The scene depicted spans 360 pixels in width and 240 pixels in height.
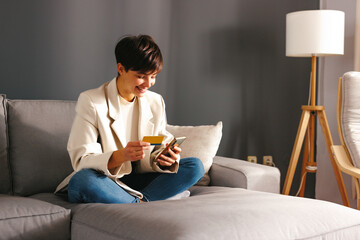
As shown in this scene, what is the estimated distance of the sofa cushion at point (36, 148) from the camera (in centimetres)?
231

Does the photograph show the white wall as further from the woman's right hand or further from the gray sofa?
the woman's right hand

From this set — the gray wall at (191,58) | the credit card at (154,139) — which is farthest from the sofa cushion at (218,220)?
the gray wall at (191,58)

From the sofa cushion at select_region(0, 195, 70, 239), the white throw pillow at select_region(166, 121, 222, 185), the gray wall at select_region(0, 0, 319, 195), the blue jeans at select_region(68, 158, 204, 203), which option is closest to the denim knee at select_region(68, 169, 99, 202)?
the blue jeans at select_region(68, 158, 204, 203)

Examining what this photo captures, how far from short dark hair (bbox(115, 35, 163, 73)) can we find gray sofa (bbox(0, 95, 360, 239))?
0.58 metres

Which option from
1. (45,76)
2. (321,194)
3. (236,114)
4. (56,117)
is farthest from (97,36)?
(321,194)

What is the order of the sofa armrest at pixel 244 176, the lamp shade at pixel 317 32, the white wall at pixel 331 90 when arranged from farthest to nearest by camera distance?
1. the white wall at pixel 331 90
2. the lamp shade at pixel 317 32
3. the sofa armrest at pixel 244 176

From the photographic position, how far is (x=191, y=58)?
3354mm

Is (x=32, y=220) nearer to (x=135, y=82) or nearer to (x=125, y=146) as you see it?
(x=125, y=146)

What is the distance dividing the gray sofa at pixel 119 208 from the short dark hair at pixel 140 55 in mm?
584

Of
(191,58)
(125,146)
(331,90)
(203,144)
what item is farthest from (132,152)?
(331,90)

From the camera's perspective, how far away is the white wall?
3758 mm

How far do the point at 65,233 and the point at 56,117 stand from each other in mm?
792

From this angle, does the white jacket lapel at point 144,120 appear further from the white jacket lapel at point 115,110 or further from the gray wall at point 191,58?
the gray wall at point 191,58

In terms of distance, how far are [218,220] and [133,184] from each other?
28.5 inches
